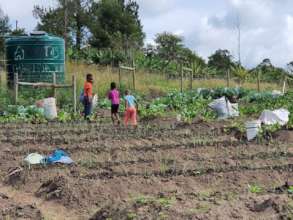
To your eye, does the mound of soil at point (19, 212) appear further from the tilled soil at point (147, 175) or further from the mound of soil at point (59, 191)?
the mound of soil at point (59, 191)

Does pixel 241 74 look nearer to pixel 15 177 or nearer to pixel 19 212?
pixel 15 177

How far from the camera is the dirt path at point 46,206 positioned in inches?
274

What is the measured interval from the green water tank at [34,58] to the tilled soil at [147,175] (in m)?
8.62

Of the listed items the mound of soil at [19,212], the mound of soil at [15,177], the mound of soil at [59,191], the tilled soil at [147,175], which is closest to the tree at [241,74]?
the tilled soil at [147,175]

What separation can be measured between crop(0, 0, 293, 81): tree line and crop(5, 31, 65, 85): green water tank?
941 centimetres

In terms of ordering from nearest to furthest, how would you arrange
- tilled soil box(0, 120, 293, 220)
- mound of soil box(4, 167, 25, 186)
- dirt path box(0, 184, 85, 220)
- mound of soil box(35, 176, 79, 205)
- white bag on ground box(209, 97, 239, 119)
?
tilled soil box(0, 120, 293, 220), dirt path box(0, 184, 85, 220), mound of soil box(35, 176, 79, 205), mound of soil box(4, 167, 25, 186), white bag on ground box(209, 97, 239, 119)

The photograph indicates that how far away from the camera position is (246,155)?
32.2 ft

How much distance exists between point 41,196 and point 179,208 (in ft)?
8.97

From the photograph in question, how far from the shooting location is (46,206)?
7.35 m

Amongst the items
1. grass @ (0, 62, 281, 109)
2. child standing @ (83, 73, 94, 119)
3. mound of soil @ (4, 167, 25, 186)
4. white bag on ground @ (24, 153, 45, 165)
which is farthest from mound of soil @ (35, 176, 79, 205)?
grass @ (0, 62, 281, 109)

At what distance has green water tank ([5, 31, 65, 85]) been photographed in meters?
21.4

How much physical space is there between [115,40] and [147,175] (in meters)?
31.2

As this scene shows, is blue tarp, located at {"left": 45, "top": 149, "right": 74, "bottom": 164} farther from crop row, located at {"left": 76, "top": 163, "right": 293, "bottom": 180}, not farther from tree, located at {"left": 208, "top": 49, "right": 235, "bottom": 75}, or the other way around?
tree, located at {"left": 208, "top": 49, "right": 235, "bottom": 75}

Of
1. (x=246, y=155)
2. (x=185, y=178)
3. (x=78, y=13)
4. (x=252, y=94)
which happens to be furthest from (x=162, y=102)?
(x=78, y=13)
